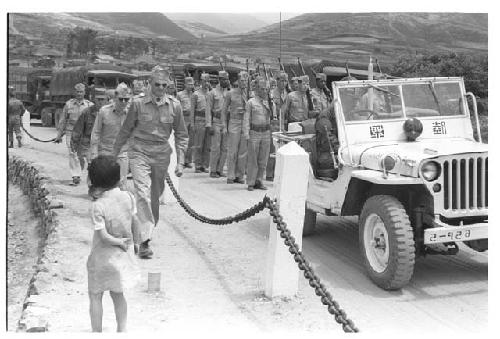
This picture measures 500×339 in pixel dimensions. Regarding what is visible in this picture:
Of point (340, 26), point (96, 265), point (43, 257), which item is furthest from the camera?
point (340, 26)

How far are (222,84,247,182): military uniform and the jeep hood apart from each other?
5058 mm

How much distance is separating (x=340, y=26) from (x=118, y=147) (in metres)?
4.17

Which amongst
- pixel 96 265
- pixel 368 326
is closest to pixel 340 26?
pixel 368 326

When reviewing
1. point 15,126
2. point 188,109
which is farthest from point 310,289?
point 15,126

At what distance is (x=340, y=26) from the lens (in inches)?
401

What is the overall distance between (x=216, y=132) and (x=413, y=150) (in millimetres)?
6632

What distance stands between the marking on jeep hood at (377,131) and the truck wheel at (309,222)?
45.7 inches

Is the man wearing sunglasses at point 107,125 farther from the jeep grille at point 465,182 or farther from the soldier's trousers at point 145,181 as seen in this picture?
the jeep grille at point 465,182

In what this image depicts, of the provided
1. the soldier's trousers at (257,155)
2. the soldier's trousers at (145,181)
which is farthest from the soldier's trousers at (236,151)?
the soldier's trousers at (145,181)

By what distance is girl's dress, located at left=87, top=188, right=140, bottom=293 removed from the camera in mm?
4516

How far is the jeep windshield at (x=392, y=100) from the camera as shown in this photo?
737 centimetres

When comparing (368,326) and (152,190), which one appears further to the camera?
(152,190)

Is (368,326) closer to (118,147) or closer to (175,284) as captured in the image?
(175,284)

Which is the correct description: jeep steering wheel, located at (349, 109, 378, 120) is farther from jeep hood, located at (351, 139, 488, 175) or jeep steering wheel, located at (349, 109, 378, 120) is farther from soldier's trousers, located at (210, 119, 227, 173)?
soldier's trousers, located at (210, 119, 227, 173)
